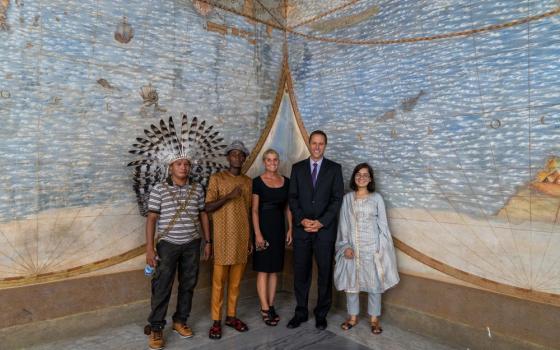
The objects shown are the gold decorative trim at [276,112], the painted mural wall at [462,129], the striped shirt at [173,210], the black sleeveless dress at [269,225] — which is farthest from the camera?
the gold decorative trim at [276,112]

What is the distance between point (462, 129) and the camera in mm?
2371

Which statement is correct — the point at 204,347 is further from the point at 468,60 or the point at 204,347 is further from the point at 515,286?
the point at 468,60

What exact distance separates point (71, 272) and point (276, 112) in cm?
199

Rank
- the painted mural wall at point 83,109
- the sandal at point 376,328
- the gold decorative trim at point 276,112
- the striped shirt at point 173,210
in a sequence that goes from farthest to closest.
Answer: the gold decorative trim at point 276,112 → the sandal at point 376,328 → the striped shirt at point 173,210 → the painted mural wall at point 83,109

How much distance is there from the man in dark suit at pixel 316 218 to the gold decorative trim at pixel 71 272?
1.09 metres

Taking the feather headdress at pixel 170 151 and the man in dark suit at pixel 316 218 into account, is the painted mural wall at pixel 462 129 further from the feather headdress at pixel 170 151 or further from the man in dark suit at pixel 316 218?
the feather headdress at pixel 170 151

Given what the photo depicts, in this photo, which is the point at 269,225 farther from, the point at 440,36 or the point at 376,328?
the point at 440,36

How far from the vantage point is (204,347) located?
234 centimetres

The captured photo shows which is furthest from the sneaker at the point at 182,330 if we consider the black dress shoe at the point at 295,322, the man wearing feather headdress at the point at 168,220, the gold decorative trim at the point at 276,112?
the gold decorative trim at the point at 276,112

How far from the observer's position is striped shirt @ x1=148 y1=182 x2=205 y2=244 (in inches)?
91.3

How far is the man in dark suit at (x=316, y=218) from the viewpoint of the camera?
258cm

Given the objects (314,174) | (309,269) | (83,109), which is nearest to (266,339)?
(309,269)

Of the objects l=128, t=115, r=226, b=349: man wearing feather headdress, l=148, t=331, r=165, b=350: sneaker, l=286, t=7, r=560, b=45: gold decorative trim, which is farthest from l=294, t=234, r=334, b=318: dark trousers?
l=286, t=7, r=560, b=45: gold decorative trim

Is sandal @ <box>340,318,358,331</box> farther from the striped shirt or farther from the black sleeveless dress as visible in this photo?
the striped shirt
